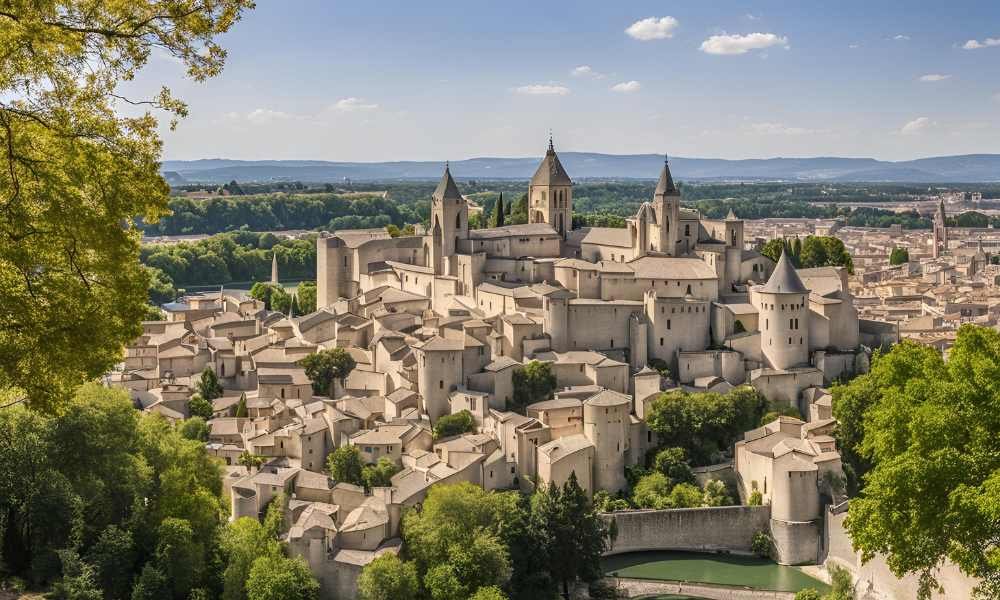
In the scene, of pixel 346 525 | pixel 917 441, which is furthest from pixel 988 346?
pixel 346 525

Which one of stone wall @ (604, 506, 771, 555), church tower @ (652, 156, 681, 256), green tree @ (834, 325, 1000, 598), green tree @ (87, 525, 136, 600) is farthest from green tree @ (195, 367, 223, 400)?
green tree @ (834, 325, 1000, 598)

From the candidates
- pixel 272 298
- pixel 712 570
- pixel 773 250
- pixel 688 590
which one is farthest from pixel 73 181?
pixel 773 250

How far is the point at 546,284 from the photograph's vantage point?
117 feet

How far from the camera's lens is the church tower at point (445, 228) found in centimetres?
3766

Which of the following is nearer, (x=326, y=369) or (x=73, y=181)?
(x=73, y=181)

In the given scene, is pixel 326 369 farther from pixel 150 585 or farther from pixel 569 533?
pixel 150 585

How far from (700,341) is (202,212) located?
86.8m

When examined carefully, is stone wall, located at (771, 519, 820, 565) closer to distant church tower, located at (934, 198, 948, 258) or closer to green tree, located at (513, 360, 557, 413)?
green tree, located at (513, 360, 557, 413)

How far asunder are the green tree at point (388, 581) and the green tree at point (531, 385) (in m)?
8.82

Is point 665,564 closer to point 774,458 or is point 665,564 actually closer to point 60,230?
point 774,458

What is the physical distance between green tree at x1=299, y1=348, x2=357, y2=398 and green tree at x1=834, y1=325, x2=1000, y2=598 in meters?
18.1

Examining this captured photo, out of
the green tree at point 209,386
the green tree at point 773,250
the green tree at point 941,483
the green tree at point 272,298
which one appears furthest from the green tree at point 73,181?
the green tree at point 773,250

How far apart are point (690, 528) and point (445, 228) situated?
606 inches

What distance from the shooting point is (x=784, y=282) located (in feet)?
108
